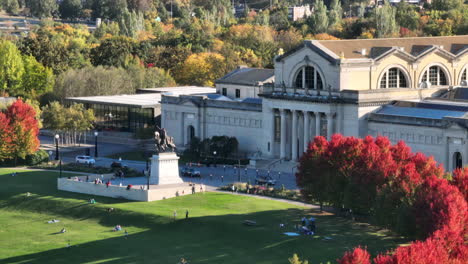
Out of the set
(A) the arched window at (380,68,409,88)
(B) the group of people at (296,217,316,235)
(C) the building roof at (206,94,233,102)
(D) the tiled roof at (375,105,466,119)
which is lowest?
(B) the group of people at (296,217,316,235)

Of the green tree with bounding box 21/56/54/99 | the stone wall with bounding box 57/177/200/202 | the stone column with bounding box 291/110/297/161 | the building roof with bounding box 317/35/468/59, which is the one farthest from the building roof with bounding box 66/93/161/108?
the stone wall with bounding box 57/177/200/202

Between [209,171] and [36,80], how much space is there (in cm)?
6243

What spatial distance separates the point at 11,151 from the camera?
135 meters

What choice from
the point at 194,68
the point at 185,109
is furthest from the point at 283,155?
the point at 194,68

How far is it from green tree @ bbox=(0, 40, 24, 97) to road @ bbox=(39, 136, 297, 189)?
116 feet

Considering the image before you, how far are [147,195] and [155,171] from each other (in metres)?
5.98

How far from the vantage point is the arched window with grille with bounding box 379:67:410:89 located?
132 m

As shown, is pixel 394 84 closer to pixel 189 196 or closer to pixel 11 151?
pixel 189 196

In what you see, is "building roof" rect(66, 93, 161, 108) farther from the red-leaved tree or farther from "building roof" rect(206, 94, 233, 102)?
the red-leaved tree

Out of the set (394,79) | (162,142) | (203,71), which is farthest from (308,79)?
(203,71)

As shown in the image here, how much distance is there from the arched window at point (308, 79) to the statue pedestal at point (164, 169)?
19.7 m

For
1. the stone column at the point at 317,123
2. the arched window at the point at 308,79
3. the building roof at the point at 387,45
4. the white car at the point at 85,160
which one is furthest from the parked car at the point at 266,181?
the white car at the point at 85,160

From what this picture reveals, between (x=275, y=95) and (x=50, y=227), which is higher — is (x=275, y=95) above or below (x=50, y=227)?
above

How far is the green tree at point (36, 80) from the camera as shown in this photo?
184 meters
